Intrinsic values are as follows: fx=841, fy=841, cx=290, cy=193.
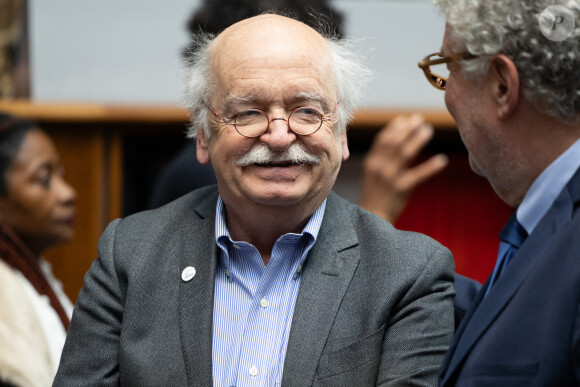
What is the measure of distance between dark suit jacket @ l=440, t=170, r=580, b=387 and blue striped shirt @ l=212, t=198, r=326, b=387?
468 mm

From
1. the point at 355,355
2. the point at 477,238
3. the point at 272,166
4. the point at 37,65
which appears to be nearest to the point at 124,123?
the point at 37,65

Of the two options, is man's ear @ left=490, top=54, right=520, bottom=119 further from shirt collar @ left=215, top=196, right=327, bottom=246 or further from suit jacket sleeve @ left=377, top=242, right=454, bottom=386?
shirt collar @ left=215, top=196, right=327, bottom=246

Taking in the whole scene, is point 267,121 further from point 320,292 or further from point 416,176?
point 416,176

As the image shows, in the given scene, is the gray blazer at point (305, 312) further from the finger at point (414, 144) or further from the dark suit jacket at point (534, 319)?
the finger at point (414, 144)

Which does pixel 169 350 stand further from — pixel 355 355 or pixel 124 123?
pixel 124 123

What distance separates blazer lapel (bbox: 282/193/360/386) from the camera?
6.41 feet

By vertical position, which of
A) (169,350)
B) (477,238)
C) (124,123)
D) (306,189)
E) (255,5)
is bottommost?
(477,238)

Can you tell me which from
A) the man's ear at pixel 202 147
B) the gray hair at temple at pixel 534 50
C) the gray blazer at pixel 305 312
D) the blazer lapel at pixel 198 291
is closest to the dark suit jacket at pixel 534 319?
the gray hair at temple at pixel 534 50

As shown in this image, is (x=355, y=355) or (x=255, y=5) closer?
(x=355, y=355)

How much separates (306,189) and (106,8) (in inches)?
112

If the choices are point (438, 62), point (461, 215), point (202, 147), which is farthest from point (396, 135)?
point (461, 215)

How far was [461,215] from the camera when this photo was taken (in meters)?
4.38

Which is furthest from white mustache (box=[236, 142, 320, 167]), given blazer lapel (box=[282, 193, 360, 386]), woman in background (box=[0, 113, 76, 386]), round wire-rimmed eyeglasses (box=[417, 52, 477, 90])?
woman in background (box=[0, 113, 76, 386])

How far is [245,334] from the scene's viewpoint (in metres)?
2.02
